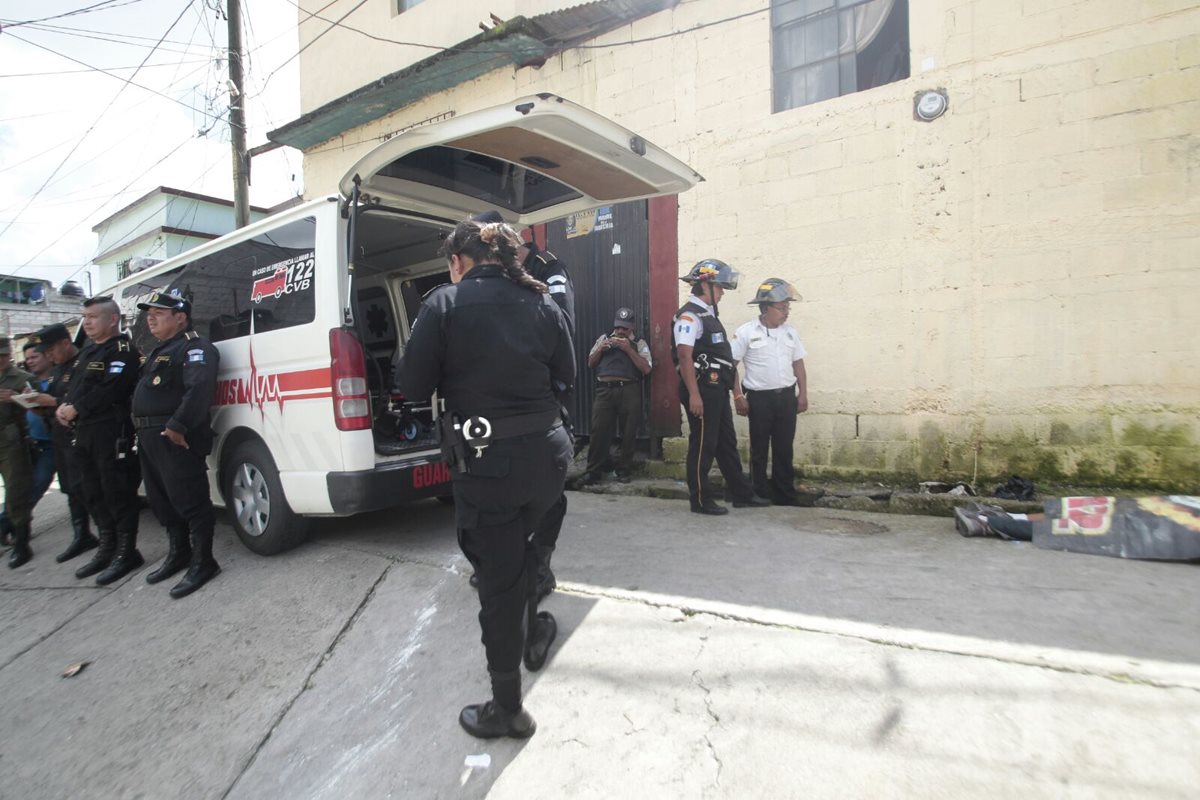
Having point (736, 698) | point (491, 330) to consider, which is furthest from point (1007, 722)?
point (491, 330)

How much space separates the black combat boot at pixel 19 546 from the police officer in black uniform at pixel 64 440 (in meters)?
0.26

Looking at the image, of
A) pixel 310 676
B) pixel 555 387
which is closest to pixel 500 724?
pixel 310 676

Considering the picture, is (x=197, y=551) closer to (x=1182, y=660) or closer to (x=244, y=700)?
(x=244, y=700)

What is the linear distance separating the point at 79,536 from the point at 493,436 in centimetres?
451

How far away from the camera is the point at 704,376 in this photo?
4.38 m

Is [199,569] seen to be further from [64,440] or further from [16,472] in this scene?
[16,472]

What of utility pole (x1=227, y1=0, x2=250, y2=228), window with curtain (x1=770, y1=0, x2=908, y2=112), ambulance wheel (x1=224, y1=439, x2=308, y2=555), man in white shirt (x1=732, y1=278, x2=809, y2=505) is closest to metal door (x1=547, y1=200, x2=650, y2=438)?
man in white shirt (x1=732, y1=278, x2=809, y2=505)

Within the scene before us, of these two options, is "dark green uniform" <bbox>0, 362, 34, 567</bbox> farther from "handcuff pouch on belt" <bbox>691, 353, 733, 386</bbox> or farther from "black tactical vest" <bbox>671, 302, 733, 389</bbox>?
"handcuff pouch on belt" <bbox>691, 353, 733, 386</bbox>

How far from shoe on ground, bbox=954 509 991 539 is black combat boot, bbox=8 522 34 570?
6628 mm

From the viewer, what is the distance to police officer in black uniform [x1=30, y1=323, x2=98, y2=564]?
14.7 feet

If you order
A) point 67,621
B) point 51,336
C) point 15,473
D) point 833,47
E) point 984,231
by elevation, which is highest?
point 833,47

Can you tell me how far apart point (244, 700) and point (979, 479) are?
15.8 feet

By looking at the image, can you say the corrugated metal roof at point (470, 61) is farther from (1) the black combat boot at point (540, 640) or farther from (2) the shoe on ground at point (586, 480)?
(1) the black combat boot at point (540, 640)

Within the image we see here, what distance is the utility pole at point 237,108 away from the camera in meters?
9.18
